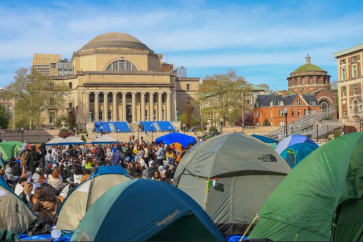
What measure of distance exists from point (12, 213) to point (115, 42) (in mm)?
81686

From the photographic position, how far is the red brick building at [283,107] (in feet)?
249

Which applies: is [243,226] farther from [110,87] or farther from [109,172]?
[110,87]

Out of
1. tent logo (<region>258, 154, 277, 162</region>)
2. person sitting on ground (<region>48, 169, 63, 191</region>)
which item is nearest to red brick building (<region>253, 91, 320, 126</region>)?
person sitting on ground (<region>48, 169, 63, 191</region>)

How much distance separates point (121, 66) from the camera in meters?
88.2

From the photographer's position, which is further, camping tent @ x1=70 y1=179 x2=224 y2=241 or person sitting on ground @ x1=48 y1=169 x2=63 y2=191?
person sitting on ground @ x1=48 y1=169 x2=63 y2=191

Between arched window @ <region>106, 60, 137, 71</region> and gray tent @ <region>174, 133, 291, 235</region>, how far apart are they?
77698 mm

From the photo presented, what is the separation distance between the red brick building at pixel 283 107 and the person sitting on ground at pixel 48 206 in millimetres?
65945

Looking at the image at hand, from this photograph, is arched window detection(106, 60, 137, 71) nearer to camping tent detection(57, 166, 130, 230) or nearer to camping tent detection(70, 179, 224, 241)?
camping tent detection(57, 166, 130, 230)

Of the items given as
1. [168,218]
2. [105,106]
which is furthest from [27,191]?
[105,106]

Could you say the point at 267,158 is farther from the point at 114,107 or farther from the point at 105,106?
the point at 105,106

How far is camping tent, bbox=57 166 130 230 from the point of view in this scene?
37.4 feet

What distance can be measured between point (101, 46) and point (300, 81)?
43.4 meters

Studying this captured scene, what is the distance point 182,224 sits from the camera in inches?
311

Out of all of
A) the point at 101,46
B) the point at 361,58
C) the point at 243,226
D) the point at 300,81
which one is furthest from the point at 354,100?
the point at 243,226
